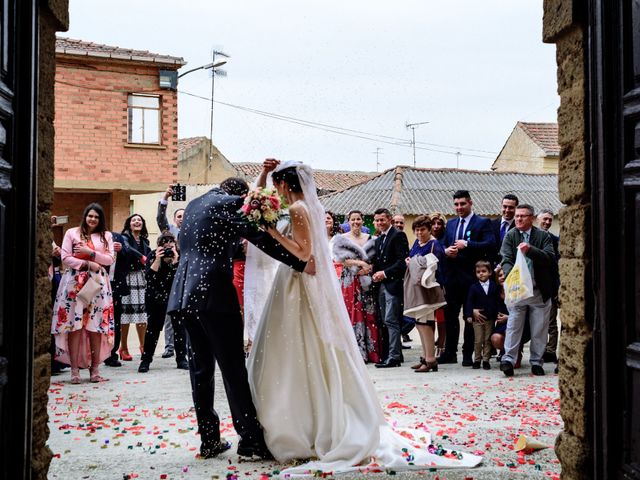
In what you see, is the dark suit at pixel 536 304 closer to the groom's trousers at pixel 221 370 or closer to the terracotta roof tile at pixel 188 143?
the groom's trousers at pixel 221 370

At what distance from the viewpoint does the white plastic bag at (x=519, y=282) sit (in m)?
8.91

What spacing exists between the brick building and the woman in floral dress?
1530cm

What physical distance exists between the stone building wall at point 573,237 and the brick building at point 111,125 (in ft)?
70.3

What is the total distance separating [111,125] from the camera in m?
24.3

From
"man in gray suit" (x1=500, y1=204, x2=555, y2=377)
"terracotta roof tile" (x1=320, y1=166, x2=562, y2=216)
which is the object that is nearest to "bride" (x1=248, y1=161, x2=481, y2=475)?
"man in gray suit" (x1=500, y1=204, x2=555, y2=377)

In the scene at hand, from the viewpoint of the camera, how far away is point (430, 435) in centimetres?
597

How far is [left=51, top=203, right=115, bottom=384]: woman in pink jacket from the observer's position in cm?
891

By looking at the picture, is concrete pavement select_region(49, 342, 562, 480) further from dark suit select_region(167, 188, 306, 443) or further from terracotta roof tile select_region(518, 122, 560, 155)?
terracotta roof tile select_region(518, 122, 560, 155)

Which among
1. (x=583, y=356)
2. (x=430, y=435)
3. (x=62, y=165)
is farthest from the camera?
(x=62, y=165)

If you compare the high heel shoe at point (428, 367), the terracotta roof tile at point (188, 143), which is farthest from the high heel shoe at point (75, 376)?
the terracotta roof tile at point (188, 143)

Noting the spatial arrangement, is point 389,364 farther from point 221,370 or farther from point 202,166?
point 202,166

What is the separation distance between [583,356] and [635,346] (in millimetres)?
561

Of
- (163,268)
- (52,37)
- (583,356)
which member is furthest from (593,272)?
(163,268)

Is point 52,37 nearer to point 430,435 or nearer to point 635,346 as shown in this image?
point 635,346
